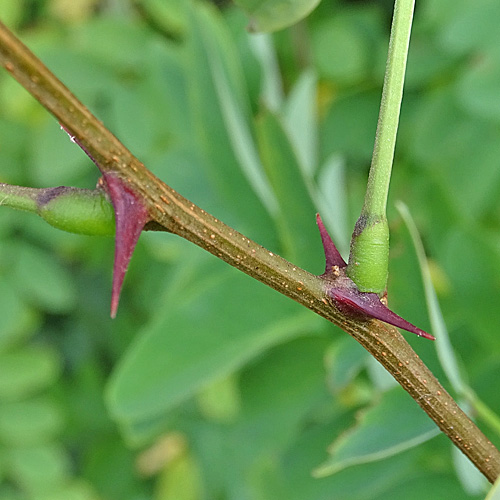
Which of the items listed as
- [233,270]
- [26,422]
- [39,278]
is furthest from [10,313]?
[233,270]

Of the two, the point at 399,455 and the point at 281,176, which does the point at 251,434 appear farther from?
the point at 281,176

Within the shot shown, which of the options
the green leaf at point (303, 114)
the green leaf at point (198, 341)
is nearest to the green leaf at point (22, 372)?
the green leaf at point (198, 341)

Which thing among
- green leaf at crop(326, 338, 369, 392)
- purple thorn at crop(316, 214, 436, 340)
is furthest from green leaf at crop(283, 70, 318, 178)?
purple thorn at crop(316, 214, 436, 340)

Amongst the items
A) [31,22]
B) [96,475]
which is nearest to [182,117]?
[31,22]

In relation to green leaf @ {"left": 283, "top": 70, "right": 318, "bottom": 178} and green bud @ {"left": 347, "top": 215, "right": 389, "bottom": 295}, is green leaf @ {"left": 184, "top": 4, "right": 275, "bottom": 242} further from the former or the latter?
green bud @ {"left": 347, "top": 215, "right": 389, "bottom": 295}

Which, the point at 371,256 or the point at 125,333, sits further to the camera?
the point at 125,333

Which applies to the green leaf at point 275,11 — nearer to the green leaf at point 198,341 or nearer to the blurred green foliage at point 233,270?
the blurred green foliage at point 233,270

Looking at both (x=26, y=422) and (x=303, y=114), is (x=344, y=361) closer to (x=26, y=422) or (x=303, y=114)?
(x=303, y=114)
